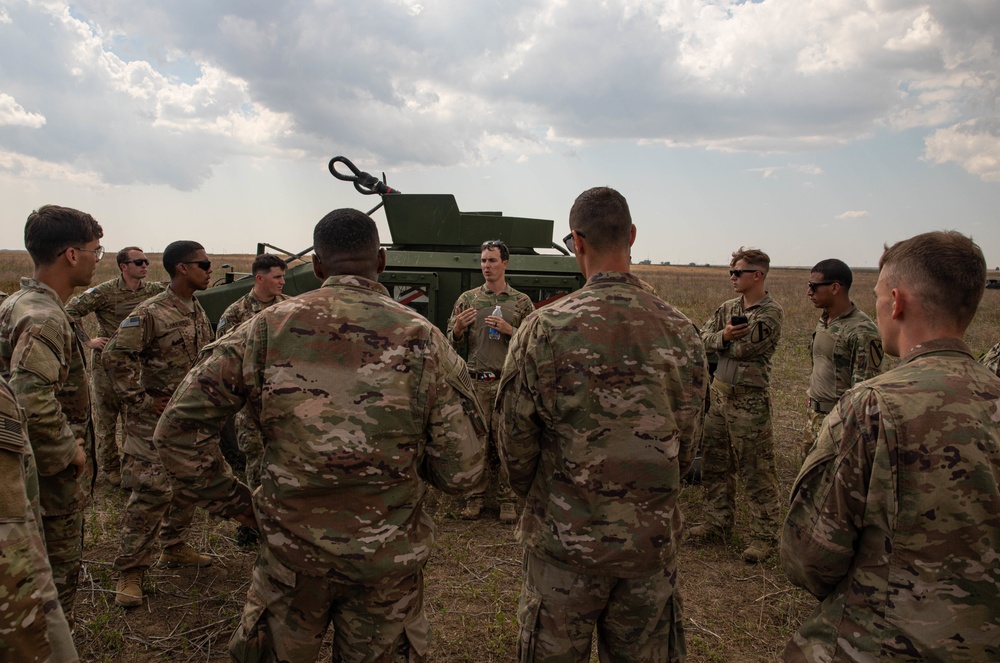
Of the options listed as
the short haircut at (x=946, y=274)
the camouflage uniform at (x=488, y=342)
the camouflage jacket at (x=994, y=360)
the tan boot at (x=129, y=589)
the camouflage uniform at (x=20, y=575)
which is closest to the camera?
the camouflage uniform at (x=20, y=575)

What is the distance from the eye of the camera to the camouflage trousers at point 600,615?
232cm

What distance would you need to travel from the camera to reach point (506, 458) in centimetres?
244

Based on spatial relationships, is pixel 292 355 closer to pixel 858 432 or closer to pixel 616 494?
pixel 616 494

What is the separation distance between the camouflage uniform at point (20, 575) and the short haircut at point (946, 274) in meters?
2.26

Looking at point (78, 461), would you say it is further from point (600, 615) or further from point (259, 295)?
point (259, 295)

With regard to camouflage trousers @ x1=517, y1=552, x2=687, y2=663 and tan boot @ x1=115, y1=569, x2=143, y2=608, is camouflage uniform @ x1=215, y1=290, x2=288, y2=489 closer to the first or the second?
tan boot @ x1=115, y1=569, x2=143, y2=608

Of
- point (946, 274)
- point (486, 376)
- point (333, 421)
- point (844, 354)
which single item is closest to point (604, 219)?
point (946, 274)

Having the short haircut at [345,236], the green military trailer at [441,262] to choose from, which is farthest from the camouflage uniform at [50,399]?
the green military trailer at [441,262]

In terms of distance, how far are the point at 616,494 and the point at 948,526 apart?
991 millimetres

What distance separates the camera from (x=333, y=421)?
2.11m

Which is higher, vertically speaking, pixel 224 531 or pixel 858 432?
pixel 858 432

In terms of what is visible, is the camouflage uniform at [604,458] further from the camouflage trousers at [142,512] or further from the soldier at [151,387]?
the camouflage trousers at [142,512]

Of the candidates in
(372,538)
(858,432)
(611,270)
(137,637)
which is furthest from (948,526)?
(137,637)

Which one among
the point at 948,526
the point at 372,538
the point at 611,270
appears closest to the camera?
the point at 948,526
